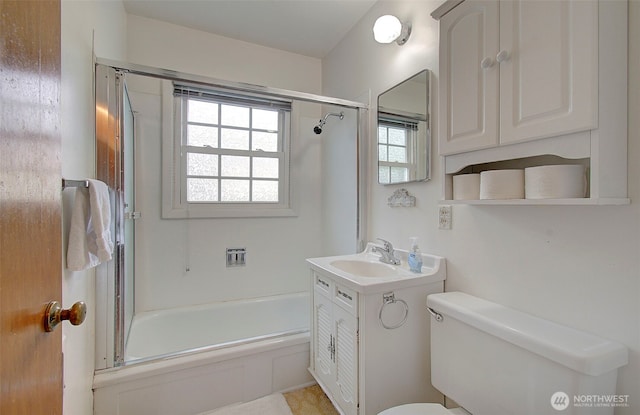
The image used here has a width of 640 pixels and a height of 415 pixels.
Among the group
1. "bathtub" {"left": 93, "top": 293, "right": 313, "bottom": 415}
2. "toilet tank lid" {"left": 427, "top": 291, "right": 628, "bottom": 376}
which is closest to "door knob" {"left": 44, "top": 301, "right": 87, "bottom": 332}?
"bathtub" {"left": 93, "top": 293, "right": 313, "bottom": 415}

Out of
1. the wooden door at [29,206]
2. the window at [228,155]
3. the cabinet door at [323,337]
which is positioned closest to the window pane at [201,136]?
the window at [228,155]

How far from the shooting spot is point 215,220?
8.06 ft

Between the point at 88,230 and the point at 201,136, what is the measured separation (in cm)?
150

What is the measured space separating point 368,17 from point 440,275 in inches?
73.8

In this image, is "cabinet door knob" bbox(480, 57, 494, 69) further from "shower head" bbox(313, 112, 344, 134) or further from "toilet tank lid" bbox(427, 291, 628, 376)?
"shower head" bbox(313, 112, 344, 134)

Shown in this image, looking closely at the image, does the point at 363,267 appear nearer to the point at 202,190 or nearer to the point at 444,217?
the point at 444,217

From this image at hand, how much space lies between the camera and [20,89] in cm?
50

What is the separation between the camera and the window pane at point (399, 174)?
1.75 metres

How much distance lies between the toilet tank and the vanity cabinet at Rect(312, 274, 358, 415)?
357 mm

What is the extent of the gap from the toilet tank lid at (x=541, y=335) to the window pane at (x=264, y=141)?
6.39 ft

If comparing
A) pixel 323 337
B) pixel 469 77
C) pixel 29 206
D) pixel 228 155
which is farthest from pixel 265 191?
→ pixel 29 206

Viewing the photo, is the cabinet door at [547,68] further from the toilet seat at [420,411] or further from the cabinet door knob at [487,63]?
the toilet seat at [420,411]

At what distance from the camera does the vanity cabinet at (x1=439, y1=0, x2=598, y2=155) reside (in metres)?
0.80

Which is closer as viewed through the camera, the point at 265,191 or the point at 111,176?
the point at 111,176
